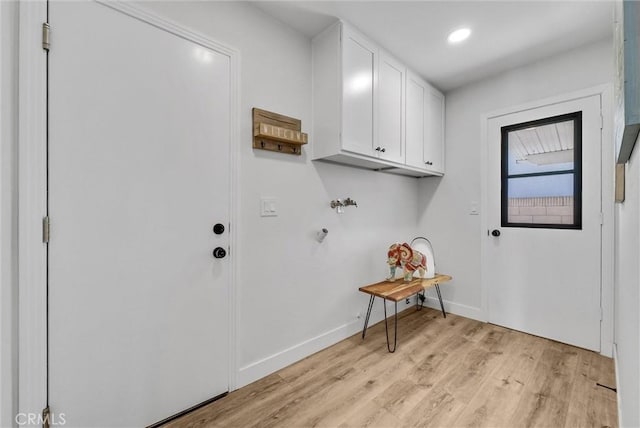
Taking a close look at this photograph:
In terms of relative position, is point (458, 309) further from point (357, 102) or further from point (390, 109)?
point (357, 102)

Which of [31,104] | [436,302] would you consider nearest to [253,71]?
[31,104]

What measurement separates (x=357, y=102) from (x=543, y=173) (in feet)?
6.09

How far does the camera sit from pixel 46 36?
1.14 m

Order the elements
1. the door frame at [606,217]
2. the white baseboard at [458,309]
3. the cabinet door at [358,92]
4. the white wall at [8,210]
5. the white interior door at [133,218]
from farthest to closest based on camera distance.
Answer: the white baseboard at [458,309]
the door frame at [606,217]
the cabinet door at [358,92]
the white interior door at [133,218]
the white wall at [8,210]

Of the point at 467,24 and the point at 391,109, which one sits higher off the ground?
the point at 467,24

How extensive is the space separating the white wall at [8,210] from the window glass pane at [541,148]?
349 centimetres

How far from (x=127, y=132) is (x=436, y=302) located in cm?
328

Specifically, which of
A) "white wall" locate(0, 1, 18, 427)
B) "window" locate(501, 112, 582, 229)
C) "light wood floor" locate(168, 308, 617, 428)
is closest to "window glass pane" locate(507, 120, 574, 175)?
"window" locate(501, 112, 582, 229)

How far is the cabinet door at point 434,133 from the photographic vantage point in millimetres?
2852

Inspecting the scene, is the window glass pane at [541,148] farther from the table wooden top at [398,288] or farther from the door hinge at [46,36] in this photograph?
the door hinge at [46,36]

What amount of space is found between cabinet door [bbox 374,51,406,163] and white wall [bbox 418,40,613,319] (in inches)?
35.5

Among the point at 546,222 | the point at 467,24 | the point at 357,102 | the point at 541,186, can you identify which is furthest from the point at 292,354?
the point at 467,24

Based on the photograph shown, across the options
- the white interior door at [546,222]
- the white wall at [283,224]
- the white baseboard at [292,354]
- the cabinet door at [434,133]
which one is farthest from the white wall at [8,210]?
the white interior door at [546,222]

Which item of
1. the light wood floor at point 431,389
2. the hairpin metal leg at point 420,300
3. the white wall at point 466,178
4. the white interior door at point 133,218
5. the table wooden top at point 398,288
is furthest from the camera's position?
the hairpin metal leg at point 420,300
